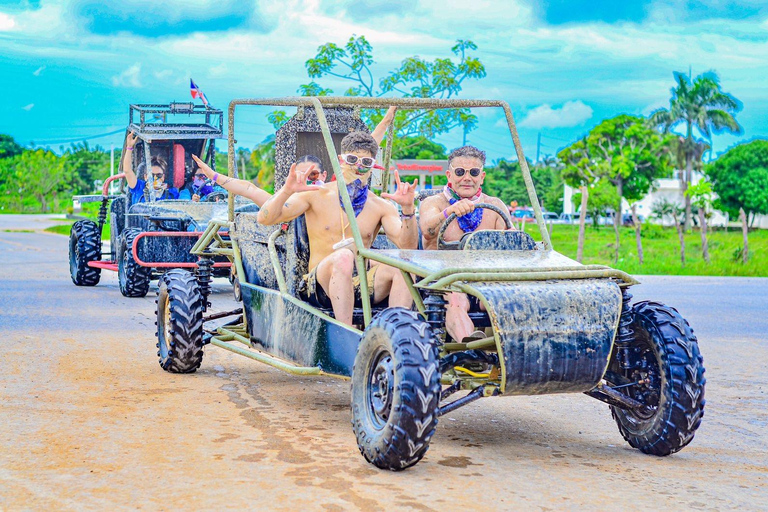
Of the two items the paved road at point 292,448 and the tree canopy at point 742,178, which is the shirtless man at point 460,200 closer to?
the paved road at point 292,448

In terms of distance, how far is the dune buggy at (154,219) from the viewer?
46.4 feet

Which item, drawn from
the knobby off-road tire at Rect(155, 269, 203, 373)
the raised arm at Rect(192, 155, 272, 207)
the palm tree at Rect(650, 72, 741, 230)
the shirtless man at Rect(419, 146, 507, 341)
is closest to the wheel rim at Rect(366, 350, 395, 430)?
the shirtless man at Rect(419, 146, 507, 341)

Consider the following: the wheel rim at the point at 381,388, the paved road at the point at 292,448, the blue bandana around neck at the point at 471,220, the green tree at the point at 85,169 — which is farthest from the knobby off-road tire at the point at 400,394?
the green tree at the point at 85,169

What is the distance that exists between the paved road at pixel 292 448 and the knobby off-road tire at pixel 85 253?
6.75m

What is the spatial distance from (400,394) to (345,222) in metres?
1.95

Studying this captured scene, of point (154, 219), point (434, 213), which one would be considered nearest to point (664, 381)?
point (434, 213)

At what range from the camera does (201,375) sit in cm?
827

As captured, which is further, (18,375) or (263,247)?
(18,375)

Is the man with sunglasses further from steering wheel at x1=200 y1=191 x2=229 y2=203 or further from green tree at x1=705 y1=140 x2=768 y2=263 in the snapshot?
green tree at x1=705 y1=140 x2=768 y2=263

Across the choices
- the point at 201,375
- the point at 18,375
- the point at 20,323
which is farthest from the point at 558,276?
the point at 20,323

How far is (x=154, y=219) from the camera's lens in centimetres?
1438

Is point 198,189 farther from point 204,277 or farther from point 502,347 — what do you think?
point 502,347

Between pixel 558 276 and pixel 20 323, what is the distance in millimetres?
7743

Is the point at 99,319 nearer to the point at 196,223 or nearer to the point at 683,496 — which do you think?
the point at 196,223
